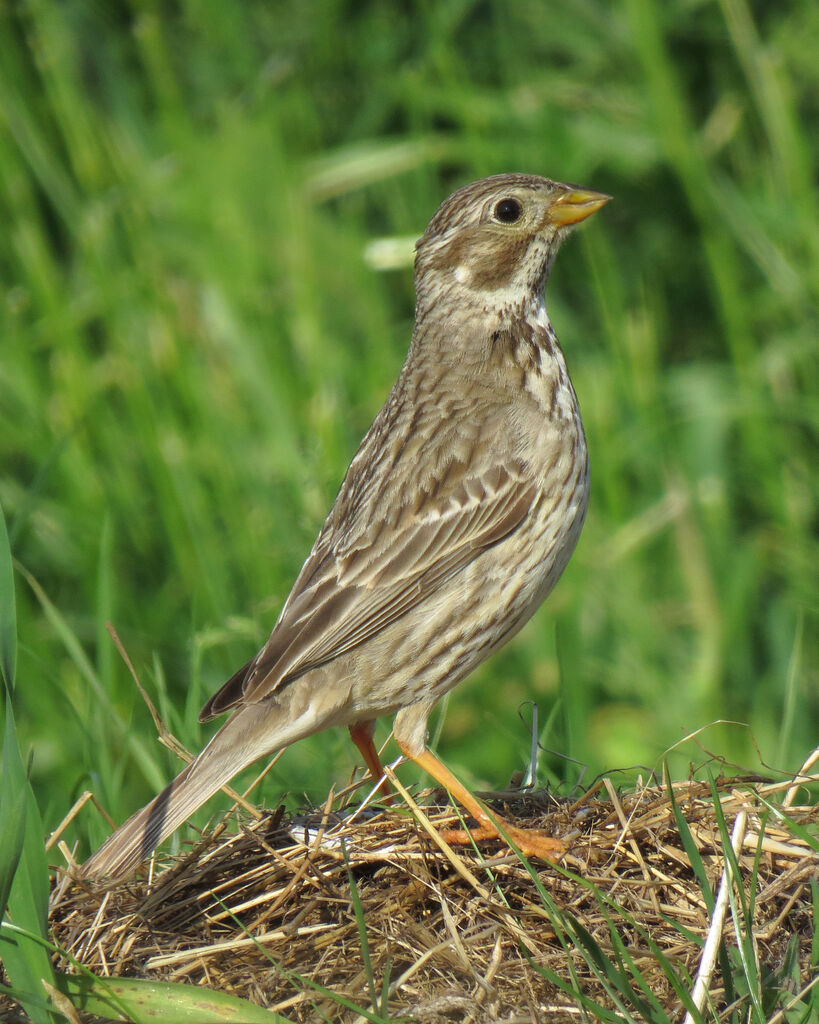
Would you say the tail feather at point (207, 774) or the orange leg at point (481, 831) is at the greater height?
the tail feather at point (207, 774)

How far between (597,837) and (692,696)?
3.11 meters

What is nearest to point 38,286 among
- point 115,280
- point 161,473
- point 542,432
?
point 115,280

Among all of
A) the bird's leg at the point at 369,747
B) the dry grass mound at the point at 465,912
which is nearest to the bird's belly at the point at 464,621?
the bird's leg at the point at 369,747

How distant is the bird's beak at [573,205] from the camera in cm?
483

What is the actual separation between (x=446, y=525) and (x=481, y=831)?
1033mm

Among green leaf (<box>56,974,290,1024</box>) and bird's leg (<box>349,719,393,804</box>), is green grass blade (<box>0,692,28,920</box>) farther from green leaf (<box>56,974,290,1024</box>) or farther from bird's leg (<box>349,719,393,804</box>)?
bird's leg (<box>349,719,393,804</box>)

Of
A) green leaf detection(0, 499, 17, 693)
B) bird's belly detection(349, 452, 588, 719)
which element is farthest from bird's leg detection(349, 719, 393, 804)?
green leaf detection(0, 499, 17, 693)

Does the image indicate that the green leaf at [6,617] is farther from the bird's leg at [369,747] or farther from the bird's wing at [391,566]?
the bird's leg at [369,747]

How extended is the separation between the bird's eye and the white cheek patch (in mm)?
201

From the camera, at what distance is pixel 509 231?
4871mm

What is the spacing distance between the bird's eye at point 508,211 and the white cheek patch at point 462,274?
0.66 ft

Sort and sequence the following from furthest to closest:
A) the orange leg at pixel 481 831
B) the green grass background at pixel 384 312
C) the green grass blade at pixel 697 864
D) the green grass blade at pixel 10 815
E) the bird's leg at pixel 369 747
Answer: the green grass background at pixel 384 312
the bird's leg at pixel 369 747
the orange leg at pixel 481 831
the green grass blade at pixel 697 864
the green grass blade at pixel 10 815

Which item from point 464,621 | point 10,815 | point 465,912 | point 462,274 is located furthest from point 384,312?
point 10,815

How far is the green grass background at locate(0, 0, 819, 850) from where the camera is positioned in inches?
268
